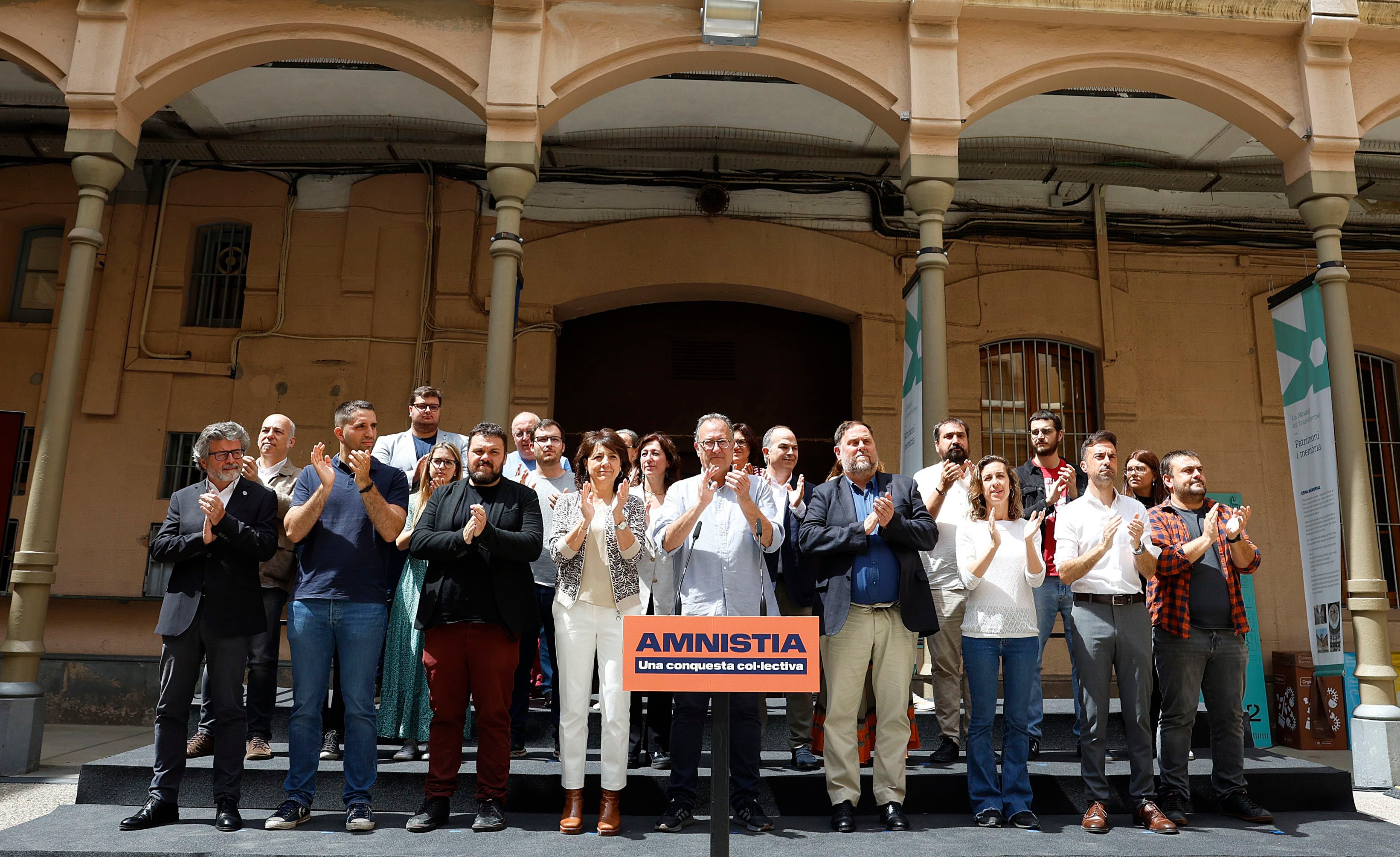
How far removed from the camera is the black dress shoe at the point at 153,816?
425 centimetres

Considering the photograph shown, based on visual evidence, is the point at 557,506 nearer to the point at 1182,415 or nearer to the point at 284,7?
the point at 284,7

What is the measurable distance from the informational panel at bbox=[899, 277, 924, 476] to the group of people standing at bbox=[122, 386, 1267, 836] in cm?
157

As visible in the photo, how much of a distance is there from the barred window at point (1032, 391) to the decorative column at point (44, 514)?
7.55m

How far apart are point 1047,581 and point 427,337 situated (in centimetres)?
615

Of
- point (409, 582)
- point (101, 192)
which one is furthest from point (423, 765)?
point (101, 192)

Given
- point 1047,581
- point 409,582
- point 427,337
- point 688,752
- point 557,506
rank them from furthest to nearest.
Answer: point 427,337 < point 1047,581 < point 409,582 < point 557,506 < point 688,752

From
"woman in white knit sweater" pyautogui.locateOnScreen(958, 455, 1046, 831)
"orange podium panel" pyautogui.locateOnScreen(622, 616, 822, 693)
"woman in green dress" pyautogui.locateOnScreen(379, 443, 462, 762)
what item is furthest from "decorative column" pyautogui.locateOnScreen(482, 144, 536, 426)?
"orange podium panel" pyautogui.locateOnScreen(622, 616, 822, 693)

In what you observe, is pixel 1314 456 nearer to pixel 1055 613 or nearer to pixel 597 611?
pixel 1055 613

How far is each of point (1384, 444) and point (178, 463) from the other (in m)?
11.7

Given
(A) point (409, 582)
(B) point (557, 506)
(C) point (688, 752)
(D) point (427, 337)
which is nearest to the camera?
(C) point (688, 752)

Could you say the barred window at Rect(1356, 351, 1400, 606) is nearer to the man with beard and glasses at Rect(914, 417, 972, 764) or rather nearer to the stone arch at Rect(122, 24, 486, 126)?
the man with beard and glasses at Rect(914, 417, 972, 764)

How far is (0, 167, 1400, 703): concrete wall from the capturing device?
898 centimetres

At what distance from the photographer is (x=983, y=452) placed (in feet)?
30.2

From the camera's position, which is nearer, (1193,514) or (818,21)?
(1193,514)
